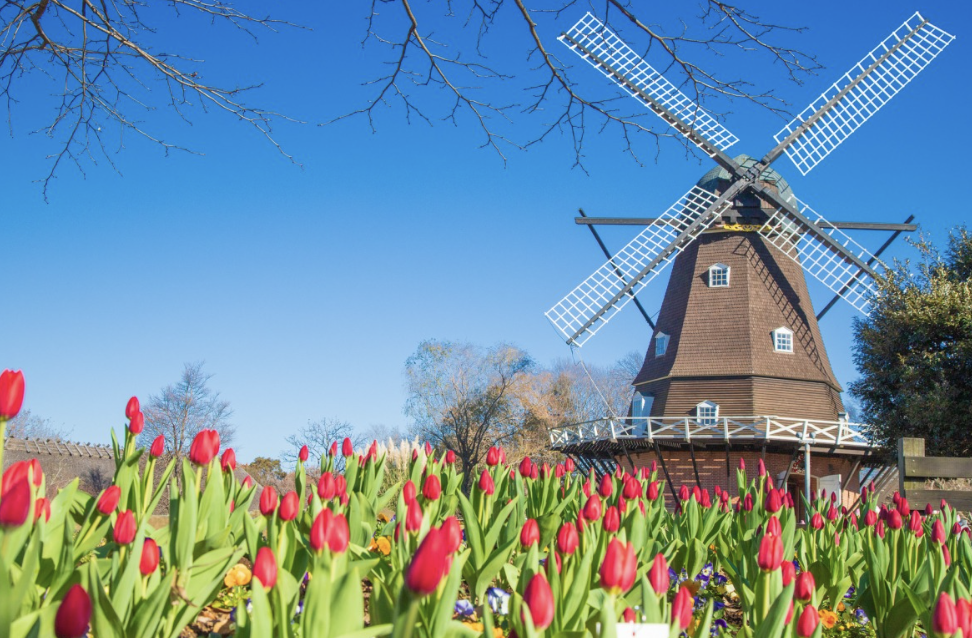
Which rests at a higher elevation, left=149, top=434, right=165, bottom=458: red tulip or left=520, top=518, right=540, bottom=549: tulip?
left=149, top=434, right=165, bottom=458: red tulip

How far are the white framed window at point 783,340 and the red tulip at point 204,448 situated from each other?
18.2 meters

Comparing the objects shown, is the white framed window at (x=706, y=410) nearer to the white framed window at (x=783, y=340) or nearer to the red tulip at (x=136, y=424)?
the white framed window at (x=783, y=340)

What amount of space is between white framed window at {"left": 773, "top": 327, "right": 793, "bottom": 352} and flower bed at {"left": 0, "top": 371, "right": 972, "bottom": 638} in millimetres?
15363

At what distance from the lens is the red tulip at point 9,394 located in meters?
2.06

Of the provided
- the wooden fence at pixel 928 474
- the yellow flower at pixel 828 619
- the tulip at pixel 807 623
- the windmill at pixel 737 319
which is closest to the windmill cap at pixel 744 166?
the windmill at pixel 737 319

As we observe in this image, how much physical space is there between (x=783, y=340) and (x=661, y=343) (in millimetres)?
2865

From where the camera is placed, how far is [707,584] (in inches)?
152

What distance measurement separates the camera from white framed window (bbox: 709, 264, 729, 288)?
20.0m

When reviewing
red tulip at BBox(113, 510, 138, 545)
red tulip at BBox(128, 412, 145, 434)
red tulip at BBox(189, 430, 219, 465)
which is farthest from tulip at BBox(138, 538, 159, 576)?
red tulip at BBox(128, 412, 145, 434)

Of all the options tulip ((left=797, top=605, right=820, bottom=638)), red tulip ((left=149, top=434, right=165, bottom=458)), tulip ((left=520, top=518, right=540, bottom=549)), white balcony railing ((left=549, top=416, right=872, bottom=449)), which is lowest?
tulip ((left=797, top=605, right=820, bottom=638))

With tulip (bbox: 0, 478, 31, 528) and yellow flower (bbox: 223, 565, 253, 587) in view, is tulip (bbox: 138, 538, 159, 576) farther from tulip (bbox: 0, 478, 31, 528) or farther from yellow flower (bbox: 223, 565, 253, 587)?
yellow flower (bbox: 223, 565, 253, 587)

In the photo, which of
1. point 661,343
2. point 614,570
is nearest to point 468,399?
point 661,343

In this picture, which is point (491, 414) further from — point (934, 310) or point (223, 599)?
point (223, 599)

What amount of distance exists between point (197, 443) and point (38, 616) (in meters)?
1.43
